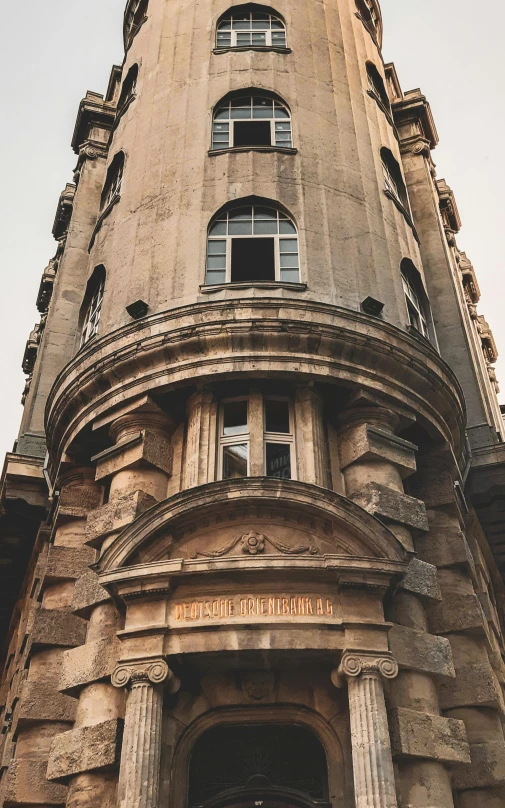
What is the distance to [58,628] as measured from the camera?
15.2m

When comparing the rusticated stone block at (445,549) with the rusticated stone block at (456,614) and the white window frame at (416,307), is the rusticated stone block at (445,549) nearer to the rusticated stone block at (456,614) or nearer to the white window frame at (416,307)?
the rusticated stone block at (456,614)

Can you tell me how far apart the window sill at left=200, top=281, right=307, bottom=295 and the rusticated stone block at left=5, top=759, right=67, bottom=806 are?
349 inches

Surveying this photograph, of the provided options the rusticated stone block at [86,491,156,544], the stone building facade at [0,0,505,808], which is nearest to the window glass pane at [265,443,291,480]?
the stone building facade at [0,0,505,808]

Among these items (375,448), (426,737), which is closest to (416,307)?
(375,448)

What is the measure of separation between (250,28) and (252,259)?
8460 millimetres

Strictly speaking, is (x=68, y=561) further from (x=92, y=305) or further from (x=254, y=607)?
(x=92, y=305)

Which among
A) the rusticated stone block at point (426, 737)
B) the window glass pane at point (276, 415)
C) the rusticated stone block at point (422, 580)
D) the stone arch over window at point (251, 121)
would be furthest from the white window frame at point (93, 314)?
the rusticated stone block at point (426, 737)

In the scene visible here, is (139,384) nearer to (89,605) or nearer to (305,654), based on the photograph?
(89,605)

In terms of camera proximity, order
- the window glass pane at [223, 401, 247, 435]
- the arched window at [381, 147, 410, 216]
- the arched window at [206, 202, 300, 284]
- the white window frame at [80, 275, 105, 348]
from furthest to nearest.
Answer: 1. the arched window at [381, 147, 410, 216]
2. the white window frame at [80, 275, 105, 348]
3. the arched window at [206, 202, 300, 284]
4. the window glass pane at [223, 401, 247, 435]

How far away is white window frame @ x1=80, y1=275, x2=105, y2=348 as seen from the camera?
63.6 ft

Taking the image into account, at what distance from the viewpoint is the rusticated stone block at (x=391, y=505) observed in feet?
46.8

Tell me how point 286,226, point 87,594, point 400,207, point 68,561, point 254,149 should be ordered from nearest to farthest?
1. point 87,594
2. point 68,561
3. point 286,226
4. point 254,149
5. point 400,207

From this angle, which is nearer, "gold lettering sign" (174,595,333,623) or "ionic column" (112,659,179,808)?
"ionic column" (112,659,179,808)

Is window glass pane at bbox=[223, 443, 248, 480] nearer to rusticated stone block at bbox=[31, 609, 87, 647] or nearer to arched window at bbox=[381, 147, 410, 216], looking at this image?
rusticated stone block at bbox=[31, 609, 87, 647]
